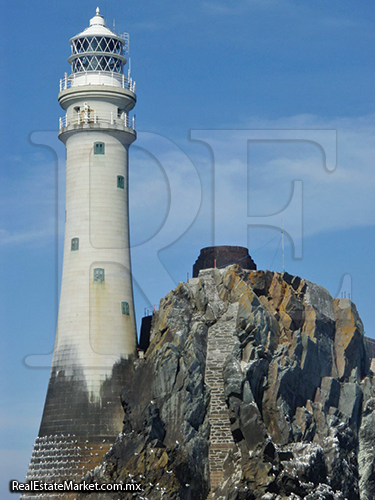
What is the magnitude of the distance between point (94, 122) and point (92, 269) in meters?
10.8

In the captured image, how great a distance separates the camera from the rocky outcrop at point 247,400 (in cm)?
9031

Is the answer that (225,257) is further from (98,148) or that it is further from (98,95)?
(98,95)

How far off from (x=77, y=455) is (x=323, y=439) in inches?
671

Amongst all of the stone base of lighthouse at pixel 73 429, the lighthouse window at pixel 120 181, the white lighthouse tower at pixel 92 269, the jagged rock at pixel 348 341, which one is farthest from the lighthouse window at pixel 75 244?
the jagged rock at pixel 348 341

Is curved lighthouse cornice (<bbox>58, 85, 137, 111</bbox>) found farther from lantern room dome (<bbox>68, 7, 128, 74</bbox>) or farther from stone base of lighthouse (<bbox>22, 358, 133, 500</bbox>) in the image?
stone base of lighthouse (<bbox>22, 358, 133, 500</bbox>)

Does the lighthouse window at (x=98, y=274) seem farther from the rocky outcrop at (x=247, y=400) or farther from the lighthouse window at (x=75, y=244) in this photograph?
the rocky outcrop at (x=247, y=400)

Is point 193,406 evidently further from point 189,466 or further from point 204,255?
point 204,255

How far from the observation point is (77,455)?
308 feet

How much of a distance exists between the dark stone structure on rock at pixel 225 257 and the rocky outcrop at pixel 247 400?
224 centimetres

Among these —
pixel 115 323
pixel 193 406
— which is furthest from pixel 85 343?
pixel 193 406

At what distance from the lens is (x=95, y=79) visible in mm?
100250

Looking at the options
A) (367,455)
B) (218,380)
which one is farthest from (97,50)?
(367,455)

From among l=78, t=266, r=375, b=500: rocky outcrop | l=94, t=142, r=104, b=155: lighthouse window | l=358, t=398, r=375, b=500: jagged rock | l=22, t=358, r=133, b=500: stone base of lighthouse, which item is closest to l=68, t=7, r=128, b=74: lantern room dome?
l=94, t=142, r=104, b=155: lighthouse window

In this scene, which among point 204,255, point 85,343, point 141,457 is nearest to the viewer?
point 141,457
